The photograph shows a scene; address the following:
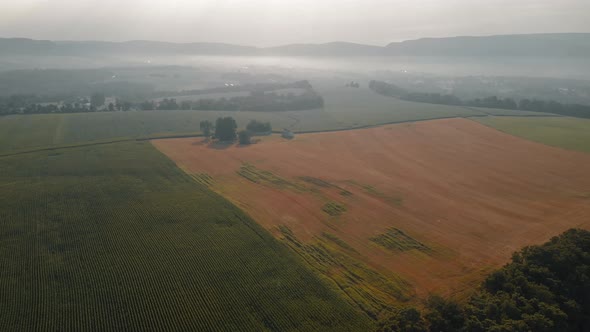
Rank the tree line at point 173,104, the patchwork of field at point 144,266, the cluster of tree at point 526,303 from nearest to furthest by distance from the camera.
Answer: the cluster of tree at point 526,303
the patchwork of field at point 144,266
the tree line at point 173,104

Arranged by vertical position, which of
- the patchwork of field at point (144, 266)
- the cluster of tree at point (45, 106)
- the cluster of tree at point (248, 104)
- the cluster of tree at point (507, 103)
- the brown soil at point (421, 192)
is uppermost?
the cluster of tree at point (507, 103)

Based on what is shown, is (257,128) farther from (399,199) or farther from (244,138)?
(399,199)

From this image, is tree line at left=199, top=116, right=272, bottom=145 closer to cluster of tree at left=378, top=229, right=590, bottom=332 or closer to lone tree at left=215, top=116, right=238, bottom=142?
lone tree at left=215, top=116, right=238, bottom=142

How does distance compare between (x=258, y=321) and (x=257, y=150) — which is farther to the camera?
(x=257, y=150)

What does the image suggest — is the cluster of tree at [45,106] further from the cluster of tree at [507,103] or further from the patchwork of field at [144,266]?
the cluster of tree at [507,103]

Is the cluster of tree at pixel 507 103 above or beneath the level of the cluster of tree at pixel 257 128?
above

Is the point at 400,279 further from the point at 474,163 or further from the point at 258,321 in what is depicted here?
Result: the point at 474,163

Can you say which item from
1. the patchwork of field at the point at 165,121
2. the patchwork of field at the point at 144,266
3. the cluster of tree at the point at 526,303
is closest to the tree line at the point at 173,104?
the patchwork of field at the point at 165,121

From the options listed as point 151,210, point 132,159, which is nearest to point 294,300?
point 151,210
